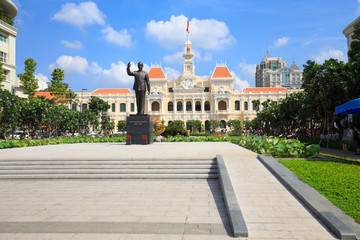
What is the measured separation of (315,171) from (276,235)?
4.19 m

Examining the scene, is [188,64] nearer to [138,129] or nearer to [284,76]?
[138,129]

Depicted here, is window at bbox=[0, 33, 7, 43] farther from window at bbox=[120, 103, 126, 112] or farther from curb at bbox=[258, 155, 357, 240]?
window at bbox=[120, 103, 126, 112]

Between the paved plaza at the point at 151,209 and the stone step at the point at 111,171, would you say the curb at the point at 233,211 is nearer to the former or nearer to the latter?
the paved plaza at the point at 151,209

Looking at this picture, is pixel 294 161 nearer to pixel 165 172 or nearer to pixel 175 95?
pixel 165 172

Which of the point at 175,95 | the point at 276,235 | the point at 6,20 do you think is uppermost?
the point at 6,20

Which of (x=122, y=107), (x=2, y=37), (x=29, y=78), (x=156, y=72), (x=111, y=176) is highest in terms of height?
(x=156, y=72)

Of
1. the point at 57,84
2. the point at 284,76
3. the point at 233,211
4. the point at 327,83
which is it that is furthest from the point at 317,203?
the point at 284,76

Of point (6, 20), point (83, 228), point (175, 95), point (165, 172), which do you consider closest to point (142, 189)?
point (165, 172)

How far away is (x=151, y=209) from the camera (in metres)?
5.76

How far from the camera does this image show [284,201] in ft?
19.2

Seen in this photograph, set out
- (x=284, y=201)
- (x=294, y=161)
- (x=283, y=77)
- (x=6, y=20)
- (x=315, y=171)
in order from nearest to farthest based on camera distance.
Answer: (x=284, y=201)
(x=315, y=171)
(x=294, y=161)
(x=6, y=20)
(x=283, y=77)

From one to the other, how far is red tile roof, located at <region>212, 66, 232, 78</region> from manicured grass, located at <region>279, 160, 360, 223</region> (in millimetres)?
62851

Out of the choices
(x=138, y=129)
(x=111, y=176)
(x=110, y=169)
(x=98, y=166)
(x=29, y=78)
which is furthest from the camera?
(x=29, y=78)

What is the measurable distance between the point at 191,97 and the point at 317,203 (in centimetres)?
6297
